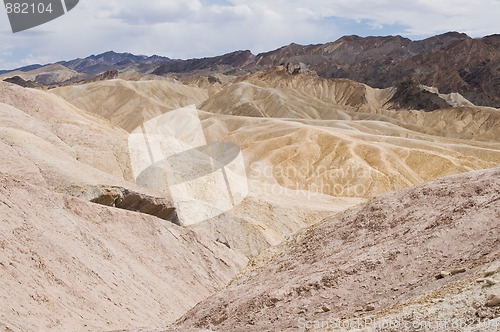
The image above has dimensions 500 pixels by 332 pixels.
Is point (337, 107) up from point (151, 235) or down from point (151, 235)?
down

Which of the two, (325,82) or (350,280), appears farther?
(325,82)

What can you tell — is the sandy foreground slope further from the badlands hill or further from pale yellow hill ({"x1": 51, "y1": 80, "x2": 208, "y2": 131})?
pale yellow hill ({"x1": 51, "y1": 80, "x2": 208, "y2": 131})

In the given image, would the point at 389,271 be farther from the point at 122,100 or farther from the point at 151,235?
the point at 122,100

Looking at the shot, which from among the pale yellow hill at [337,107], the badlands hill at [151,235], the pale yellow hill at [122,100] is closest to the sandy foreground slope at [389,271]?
the badlands hill at [151,235]

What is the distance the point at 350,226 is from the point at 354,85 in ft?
435

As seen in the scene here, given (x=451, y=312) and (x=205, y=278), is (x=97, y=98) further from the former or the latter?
(x=451, y=312)

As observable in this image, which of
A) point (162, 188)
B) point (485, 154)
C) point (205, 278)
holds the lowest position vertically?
point (485, 154)

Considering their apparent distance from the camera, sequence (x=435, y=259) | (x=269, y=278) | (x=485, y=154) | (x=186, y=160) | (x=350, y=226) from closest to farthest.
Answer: (x=435, y=259)
(x=269, y=278)
(x=350, y=226)
(x=186, y=160)
(x=485, y=154)

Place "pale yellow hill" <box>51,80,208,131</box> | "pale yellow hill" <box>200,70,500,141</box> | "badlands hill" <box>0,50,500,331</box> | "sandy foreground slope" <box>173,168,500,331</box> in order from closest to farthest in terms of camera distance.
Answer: "sandy foreground slope" <box>173,168,500,331</box> < "badlands hill" <box>0,50,500,331</box> < "pale yellow hill" <box>200,70,500,141</box> < "pale yellow hill" <box>51,80,208,131</box>

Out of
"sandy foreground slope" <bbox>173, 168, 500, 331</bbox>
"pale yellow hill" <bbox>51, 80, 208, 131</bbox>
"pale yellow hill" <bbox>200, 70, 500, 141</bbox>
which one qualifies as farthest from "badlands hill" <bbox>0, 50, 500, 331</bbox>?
"pale yellow hill" <bbox>200, 70, 500, 141</bbox>

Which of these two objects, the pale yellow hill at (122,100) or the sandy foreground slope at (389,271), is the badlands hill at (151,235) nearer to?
the sandy foreground slope at (389,271)

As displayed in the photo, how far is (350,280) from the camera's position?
11.3 metres

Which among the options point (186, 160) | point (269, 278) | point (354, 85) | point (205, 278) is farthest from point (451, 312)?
point (354, 85)

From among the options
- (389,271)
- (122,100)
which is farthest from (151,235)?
(122,100)
